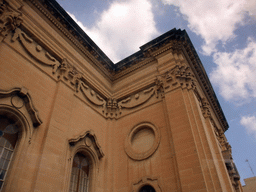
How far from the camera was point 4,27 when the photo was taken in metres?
9.54

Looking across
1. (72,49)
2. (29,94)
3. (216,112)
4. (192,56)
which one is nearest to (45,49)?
(72,49)

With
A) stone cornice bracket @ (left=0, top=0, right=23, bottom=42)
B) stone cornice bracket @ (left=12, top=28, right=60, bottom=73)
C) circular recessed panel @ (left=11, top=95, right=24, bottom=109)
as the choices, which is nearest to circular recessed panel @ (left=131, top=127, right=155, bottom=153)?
stone cornice bracket @ (left=12, top=28, right=60, bottom=73)

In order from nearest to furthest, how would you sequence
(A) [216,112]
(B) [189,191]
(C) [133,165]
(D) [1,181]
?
(D) [1,181]
(B) [189,191]
(C) [133,165]
(A) [216,112]

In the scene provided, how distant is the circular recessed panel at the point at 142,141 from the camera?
12031 mm

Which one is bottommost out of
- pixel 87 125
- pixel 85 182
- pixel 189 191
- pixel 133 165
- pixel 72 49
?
pixel 189 191

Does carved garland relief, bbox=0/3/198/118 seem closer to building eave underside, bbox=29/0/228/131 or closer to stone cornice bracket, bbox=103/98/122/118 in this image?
stone cornice bracket, bbox=103/98/122/118

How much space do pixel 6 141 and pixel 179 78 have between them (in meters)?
9.42

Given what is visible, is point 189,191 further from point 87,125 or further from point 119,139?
point 87,125

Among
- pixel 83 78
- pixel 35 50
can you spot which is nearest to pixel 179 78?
pixel 83 78

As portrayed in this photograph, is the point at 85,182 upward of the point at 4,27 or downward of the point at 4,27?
downward

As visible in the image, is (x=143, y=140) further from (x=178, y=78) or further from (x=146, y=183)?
(x=178, y=78)

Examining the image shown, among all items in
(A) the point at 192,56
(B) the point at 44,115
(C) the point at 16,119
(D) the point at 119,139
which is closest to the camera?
(C) the point at 16,119

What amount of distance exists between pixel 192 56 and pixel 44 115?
427 inches

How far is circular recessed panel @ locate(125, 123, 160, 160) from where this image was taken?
1203 centimetres
